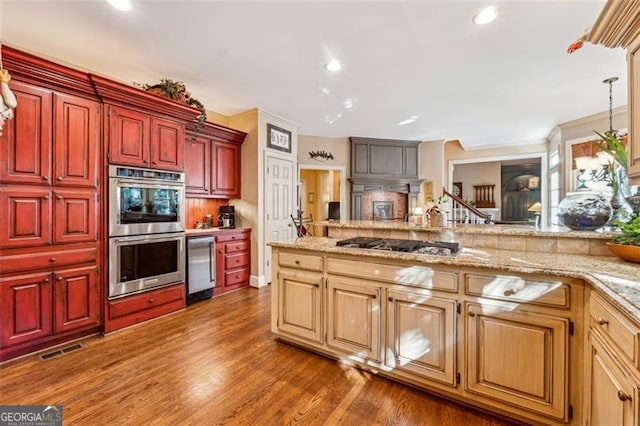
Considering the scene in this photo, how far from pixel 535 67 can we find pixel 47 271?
5.17 m

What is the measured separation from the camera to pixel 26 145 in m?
2.26

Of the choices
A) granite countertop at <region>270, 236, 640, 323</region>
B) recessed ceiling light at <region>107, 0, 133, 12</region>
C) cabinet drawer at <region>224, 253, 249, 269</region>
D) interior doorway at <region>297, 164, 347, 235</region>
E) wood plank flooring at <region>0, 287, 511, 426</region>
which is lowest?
wood plank flooring at <region>0, 287, 511, 426</region>

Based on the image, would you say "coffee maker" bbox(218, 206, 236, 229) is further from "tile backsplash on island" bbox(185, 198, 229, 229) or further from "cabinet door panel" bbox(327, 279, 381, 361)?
"cabinet door panel" bbox(327, 279, 381, 361)

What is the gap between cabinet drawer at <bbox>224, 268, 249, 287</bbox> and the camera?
4055 mm

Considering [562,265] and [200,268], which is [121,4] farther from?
[562,265]

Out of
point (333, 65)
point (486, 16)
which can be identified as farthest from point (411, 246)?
point (333, 65)

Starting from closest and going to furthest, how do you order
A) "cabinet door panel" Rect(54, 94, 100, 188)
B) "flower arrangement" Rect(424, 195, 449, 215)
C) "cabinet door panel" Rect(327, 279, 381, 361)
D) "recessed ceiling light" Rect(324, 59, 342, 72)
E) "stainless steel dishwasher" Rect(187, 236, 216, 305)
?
"cabinet door panel" Rect(327, 279, 381, 361) < "cabinet door panel" Rect(54, 94, 100, 188) < "flower arrangement" Rect(424, 195, 449, 215) < "recessed ceiling light" Rect(324, 59, 342, 72) < "stainless steel dishwasher" Rect(187, 236, 216, 305)

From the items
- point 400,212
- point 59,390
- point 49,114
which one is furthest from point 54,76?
point 400,212

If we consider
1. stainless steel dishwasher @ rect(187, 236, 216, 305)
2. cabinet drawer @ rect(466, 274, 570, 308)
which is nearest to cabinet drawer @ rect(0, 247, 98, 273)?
stainless steel dishwasher @ rect(187, 236, 216, 305)

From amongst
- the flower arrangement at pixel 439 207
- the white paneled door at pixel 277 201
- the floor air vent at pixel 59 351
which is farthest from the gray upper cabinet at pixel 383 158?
the floor air vent at pixel 59 351

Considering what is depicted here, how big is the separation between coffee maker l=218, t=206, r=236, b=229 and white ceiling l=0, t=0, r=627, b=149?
5.11 ft

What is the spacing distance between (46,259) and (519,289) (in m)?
3.46

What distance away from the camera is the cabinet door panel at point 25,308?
2.18 m

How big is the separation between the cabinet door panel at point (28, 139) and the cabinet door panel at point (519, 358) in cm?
338
